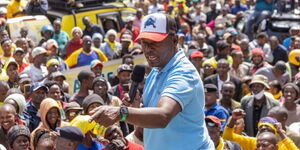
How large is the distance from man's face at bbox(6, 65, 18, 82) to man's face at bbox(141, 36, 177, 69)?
6.55 meters

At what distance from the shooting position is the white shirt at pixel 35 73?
1098 centimetres

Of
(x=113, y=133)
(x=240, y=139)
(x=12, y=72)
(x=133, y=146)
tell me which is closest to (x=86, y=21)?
(x=12, y=72)

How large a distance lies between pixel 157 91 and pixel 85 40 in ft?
28.3

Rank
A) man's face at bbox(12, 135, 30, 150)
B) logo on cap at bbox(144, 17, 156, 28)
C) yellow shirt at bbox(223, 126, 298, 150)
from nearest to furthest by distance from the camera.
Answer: logo on cap at bbox(144, 17, 156, 28) → man's face at bbox(12, 135, 30, 150) → yellow shirt at bbox(223, 126, 298, 150)

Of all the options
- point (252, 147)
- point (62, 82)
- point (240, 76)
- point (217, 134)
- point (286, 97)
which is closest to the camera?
point (217, 134)

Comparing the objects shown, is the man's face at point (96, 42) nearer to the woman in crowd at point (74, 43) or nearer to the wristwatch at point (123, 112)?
the woman in crowd at point (74, 43)

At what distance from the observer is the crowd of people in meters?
3.89

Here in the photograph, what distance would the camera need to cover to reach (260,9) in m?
17.9

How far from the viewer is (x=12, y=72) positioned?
33.5 feet

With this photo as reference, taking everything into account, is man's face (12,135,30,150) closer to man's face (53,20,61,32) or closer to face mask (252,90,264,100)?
face mask (252,90,264,100)

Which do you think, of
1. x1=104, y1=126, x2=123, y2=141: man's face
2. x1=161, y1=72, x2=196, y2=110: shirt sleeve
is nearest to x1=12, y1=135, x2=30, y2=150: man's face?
x1=104, y1=126, x2=123, y2=141: man's face

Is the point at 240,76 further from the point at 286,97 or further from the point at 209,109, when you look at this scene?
the point at 209,109

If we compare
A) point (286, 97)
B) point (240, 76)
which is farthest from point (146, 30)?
point (240, 76)

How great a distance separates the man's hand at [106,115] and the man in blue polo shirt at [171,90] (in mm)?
272
